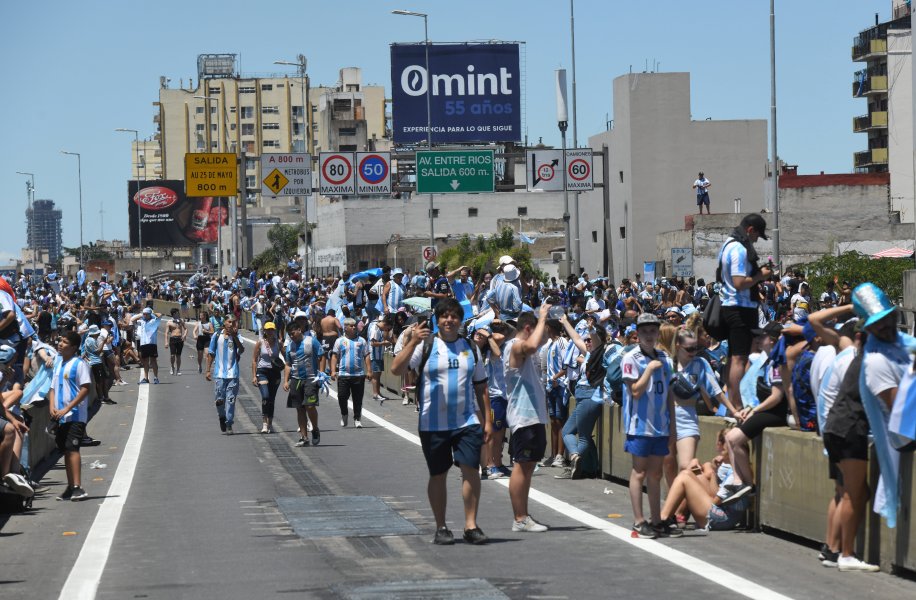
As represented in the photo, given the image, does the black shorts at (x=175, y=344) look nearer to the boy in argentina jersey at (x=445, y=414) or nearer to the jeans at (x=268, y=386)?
the jeans at (x=268, y=386)

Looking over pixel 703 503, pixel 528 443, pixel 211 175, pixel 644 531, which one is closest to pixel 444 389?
pixel 528 443

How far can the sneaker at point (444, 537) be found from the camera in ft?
36.3

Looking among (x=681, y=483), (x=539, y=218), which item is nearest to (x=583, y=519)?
(x=681, y=483)

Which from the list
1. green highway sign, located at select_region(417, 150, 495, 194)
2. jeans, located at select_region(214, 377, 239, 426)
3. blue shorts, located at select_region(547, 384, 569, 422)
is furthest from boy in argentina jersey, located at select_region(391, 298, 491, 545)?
green highway sign, located at select_region(417, 150, 495, 194)

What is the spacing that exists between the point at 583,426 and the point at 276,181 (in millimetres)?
37070

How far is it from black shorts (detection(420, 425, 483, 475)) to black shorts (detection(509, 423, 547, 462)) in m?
0.71

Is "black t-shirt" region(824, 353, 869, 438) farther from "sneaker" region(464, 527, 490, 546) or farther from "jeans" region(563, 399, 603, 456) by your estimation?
"jeans" region(563, 399, 603, 456)

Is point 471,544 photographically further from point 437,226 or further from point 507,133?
point 437,226

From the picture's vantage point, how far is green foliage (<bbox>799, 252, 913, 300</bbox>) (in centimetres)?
3588

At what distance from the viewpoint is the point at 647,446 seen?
11391mm

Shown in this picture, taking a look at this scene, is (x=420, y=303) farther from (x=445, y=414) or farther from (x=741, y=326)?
(x=445, y=414)

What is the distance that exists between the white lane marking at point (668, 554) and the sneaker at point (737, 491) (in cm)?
84

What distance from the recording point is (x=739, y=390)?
501 inches

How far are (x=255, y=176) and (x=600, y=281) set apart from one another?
149 metres
